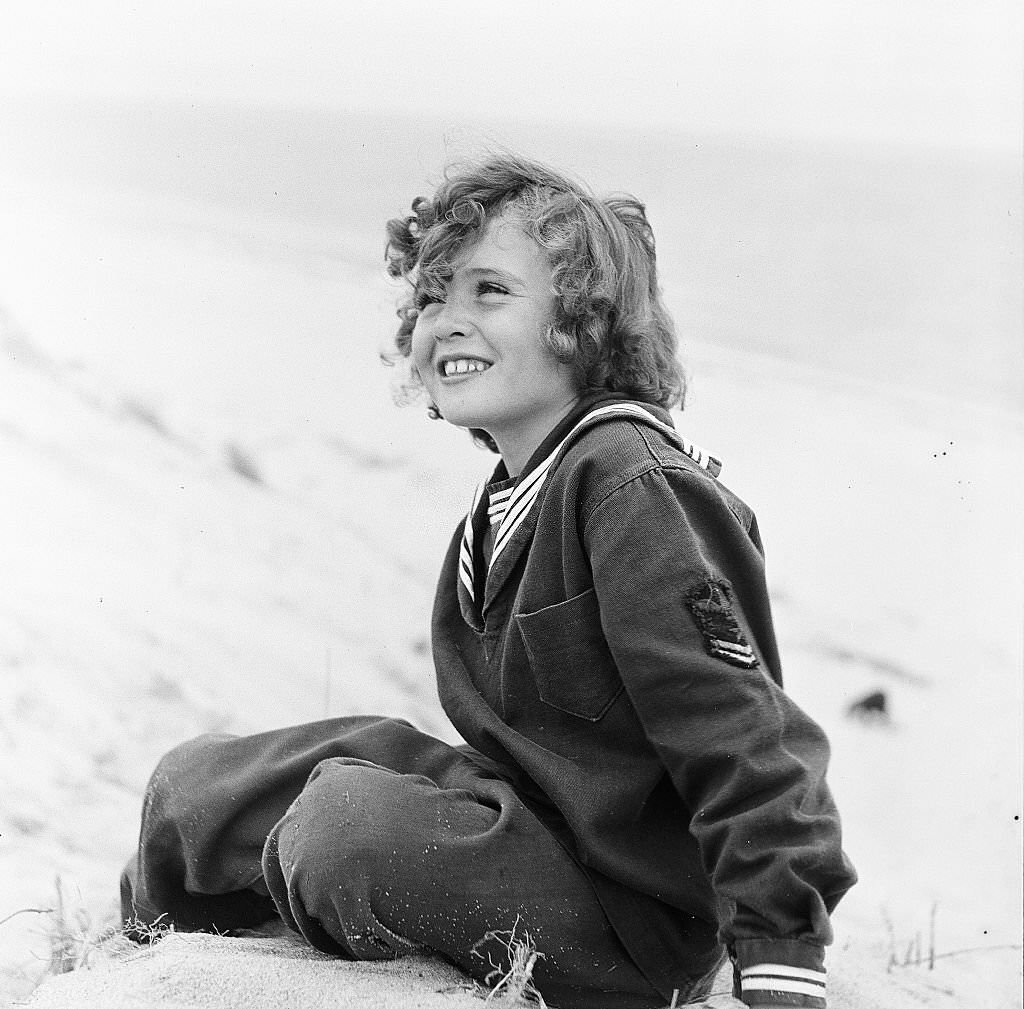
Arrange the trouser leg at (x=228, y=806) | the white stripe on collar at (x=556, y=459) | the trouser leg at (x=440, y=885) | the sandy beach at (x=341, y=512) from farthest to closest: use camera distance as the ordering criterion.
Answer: the sandy beach at (x=341, y=512) → the trouser leg at (x=228, y=806) → the white stripe on collar at (x=556, y=459) → the trouser leg at (x=440, y=885)

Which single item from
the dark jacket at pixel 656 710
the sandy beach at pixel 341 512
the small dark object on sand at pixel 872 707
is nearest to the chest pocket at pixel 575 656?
the dark jacket at pixel 656 710

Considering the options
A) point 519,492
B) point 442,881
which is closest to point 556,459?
point 519,492

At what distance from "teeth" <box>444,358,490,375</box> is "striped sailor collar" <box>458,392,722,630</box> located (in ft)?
0.34

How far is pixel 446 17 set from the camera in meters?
1.84

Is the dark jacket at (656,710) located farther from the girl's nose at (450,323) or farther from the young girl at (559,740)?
the girl's nose at (450,323)

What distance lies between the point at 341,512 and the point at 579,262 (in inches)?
30.8

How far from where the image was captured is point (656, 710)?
3.70ft

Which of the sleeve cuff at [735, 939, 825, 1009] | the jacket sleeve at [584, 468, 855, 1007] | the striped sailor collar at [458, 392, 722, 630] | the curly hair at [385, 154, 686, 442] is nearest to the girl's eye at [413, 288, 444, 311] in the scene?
the curly hair at [385, 154, 686, 442]

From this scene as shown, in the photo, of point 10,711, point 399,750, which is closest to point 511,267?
point 399,750

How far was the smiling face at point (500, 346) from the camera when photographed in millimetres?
1354

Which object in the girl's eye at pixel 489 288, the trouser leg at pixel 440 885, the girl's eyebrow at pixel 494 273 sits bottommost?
the trouser leg at pixel 440 885

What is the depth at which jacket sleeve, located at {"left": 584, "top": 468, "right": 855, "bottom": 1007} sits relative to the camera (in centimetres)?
103

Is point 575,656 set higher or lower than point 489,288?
lower

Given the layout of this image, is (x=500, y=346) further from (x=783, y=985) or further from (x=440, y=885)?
(x=783, y=985)
